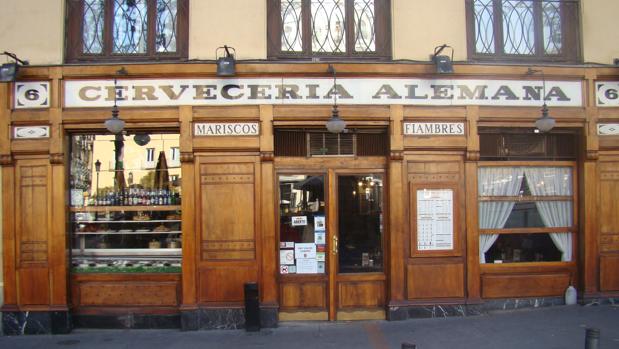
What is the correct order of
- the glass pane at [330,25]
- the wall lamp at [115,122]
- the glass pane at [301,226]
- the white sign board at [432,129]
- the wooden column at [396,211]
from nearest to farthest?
the wall lamp at [115,122] → the wooden column at [396,211] → the white sign board at [432,129] → the glass pane at [301,226] → the glass pane at [330,25]

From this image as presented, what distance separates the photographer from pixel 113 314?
873cm

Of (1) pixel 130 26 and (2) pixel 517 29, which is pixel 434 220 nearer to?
(2) pixel 517 29

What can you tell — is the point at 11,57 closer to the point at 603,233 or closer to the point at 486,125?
the point at 486,125

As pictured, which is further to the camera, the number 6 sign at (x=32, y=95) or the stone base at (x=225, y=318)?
the number 6 sign at (x=32, y=95)

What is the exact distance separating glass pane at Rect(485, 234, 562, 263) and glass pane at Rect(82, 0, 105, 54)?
7.34 meters

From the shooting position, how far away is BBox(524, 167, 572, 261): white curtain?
9.34m

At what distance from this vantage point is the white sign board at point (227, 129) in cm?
862

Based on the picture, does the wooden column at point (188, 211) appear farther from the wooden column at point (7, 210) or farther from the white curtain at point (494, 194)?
the white curtain at point (494, 194)

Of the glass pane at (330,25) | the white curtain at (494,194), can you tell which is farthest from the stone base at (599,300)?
the glass pane at (330,25)

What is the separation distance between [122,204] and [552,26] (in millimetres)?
7832

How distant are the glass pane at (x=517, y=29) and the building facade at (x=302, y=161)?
3 centimetres

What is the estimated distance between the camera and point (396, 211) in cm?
874

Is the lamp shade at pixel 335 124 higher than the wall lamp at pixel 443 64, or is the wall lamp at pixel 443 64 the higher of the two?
the wall lamp at pixel 443 64

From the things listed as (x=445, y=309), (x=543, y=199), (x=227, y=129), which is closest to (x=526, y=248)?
(x=543, y=199)
